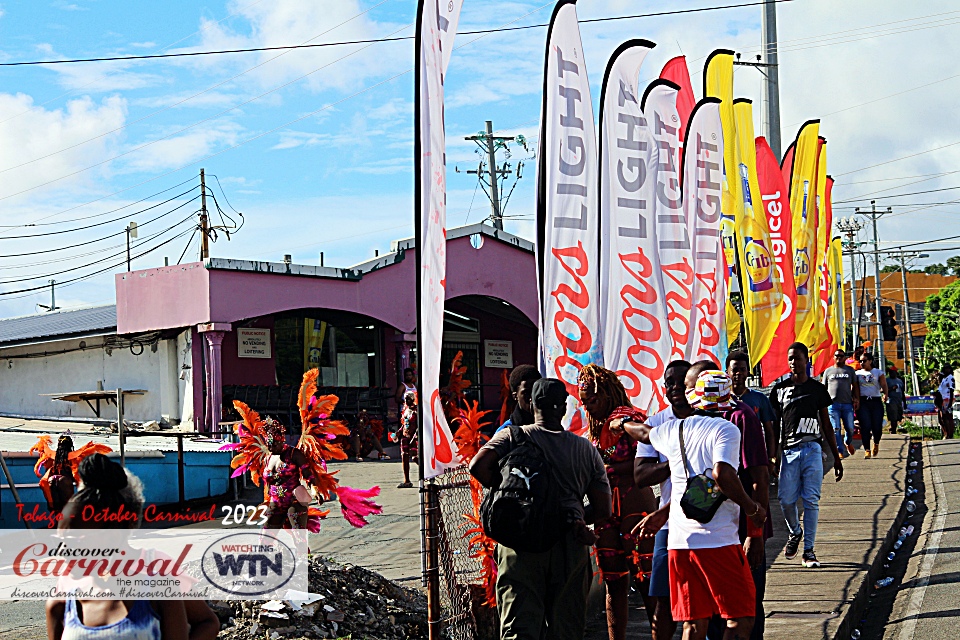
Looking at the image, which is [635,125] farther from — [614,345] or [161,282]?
[161,282]

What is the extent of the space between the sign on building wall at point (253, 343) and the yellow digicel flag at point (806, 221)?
1077 cm

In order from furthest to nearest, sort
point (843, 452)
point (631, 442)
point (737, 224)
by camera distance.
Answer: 1. point (843, 452)
2. point (737, 224)
3. point (631, 442)

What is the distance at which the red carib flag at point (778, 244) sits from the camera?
611 inches

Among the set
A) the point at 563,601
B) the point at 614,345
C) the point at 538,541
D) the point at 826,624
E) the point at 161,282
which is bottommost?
the point at 826,624

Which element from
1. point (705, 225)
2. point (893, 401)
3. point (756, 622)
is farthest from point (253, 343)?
point (756, 622)

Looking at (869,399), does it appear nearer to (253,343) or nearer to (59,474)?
(253,343)

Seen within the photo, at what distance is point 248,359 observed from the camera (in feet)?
70.6

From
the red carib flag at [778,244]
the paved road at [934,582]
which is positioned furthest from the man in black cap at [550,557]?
the red carib flag at [778,244]

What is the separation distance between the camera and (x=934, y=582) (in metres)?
8.67

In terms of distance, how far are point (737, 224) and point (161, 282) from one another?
10.9 m

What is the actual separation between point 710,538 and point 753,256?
11.2 m

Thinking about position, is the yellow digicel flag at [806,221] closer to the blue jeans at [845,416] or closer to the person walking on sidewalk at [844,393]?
the person walking on sidewalk at [844,393]

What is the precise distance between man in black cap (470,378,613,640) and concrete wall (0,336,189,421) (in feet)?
52.7

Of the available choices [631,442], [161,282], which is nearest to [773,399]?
[631,442]
